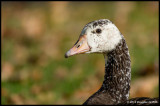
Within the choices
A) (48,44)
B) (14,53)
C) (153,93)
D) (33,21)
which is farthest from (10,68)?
(33,21)

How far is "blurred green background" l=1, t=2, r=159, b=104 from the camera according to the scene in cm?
755

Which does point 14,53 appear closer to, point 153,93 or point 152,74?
point 152,74

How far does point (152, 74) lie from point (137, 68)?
72 cm

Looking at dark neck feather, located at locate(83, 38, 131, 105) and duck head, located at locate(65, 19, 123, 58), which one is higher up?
duck head, located at locate(65, 19, 123, 58)

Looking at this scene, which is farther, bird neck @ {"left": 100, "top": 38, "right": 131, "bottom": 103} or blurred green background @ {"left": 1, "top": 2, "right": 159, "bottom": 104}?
blurred green background @ {"left": 1, "top": 2, "right": 159, "bottom": 104}

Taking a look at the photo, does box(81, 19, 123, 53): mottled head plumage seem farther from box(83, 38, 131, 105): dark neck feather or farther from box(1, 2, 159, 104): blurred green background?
box(1, 2, 159, 104): blurred green background

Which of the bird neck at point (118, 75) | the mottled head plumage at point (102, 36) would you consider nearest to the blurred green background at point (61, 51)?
the bird neck at point (118, 75)

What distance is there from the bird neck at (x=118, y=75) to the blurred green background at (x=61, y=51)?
2.22m

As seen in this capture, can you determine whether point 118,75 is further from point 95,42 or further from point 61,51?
point 61,51

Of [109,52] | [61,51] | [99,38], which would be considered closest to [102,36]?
[99,38]

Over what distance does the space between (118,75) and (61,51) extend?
5.56m

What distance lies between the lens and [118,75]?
4824 mm

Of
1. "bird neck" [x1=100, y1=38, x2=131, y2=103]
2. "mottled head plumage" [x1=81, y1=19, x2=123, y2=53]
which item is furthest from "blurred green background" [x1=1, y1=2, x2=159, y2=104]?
"mottled head plumage" [x1=81, y1=19, x2=123, y2=53]

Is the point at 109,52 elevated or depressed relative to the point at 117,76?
elevated
